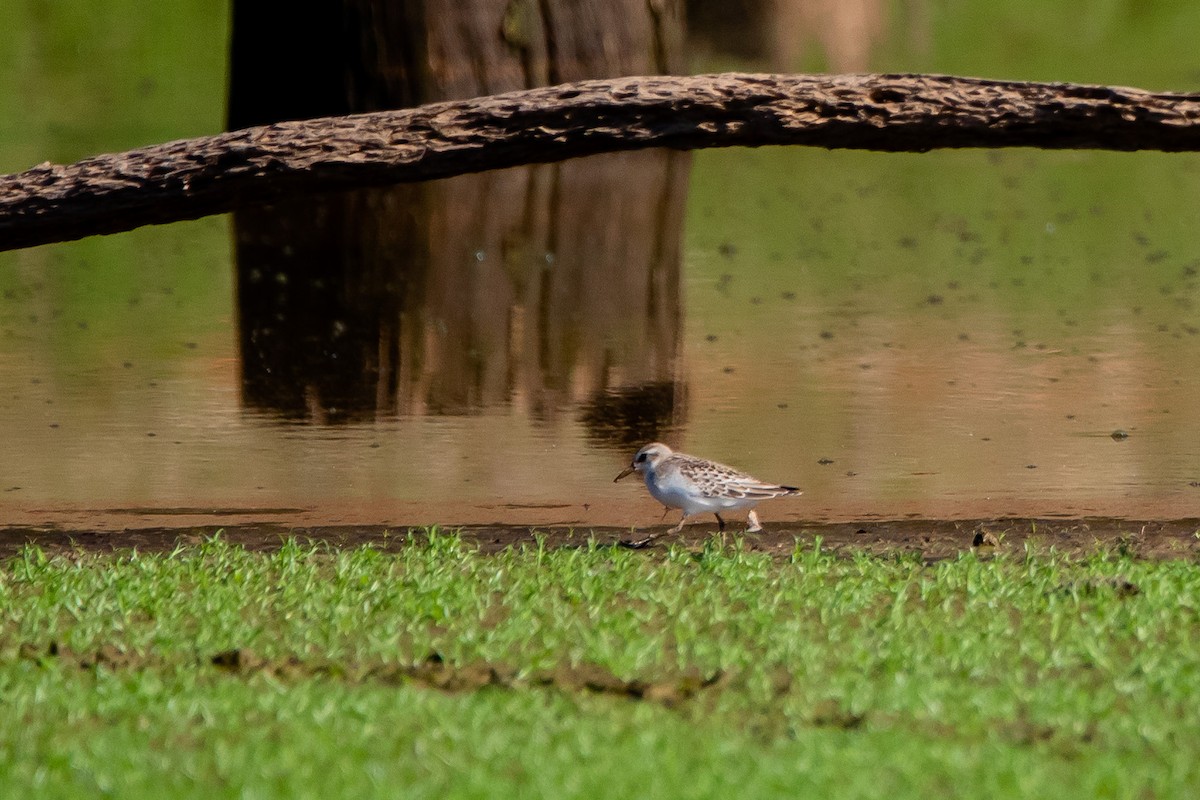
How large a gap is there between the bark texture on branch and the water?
1.35m

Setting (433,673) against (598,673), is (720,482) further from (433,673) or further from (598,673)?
(433,673)

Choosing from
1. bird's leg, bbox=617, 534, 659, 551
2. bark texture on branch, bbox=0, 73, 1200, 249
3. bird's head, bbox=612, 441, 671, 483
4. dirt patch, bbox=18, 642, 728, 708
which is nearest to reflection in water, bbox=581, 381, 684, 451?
bird's head, bbox=612, 441, 671, 483

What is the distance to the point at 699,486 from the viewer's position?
7.25m

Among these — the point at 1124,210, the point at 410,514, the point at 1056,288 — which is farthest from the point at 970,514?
the point at 1124,210

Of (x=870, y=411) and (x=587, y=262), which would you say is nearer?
(x=870, y=411)

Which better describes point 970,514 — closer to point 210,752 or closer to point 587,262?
point 210,752

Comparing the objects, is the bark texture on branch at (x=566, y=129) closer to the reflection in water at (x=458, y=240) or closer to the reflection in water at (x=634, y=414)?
the reflection in water at (x=634, y=414)

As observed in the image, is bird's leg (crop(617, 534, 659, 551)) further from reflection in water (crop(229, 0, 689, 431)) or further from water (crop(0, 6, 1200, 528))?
reflection in water (crop(229, 0, 689, 431))

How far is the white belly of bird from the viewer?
7254 mm

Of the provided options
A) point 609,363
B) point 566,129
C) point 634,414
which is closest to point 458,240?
point 609,363

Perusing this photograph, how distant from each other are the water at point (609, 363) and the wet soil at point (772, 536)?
0.26m

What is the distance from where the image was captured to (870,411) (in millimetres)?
9883

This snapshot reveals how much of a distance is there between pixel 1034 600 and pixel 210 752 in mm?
2730

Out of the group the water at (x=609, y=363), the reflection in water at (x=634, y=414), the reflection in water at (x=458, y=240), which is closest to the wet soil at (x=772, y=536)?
the water at (x=609, y=363)
